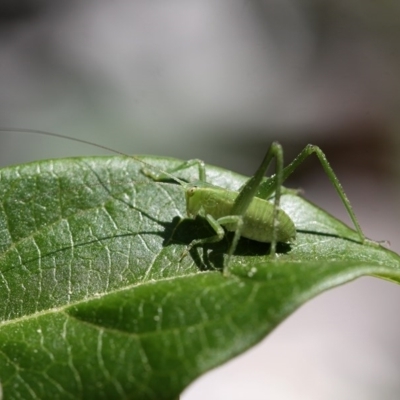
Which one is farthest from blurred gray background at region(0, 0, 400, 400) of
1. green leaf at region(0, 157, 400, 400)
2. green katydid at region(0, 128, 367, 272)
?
green leaf at region(0, 157, 400, 400)

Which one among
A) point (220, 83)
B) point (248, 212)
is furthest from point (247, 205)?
point (220, 83)

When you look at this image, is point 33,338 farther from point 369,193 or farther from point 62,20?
point 62,20

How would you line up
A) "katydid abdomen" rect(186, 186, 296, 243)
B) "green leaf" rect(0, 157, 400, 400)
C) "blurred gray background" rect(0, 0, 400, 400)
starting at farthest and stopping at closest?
"blurred gray background" rect(0, 0, 400, 400) < "katydid abdomen" rect(186, 186, 296, 243) < "green leaf" rect(0, 157, 400, 400)

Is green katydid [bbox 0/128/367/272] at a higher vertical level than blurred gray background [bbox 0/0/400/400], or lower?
lower

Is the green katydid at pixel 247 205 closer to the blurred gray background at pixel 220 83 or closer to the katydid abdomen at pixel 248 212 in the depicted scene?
the katydid abdomen at pixel 248 212

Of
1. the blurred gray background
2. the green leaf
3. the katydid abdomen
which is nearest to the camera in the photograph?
the green leaf

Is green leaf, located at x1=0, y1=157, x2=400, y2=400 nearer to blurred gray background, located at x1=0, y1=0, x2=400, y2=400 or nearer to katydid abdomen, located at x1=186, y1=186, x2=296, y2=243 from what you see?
katydid abdomen, located at x1=186, y1=186, x2=296, y2=243

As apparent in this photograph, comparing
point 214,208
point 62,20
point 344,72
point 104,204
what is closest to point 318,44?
point 344,72
